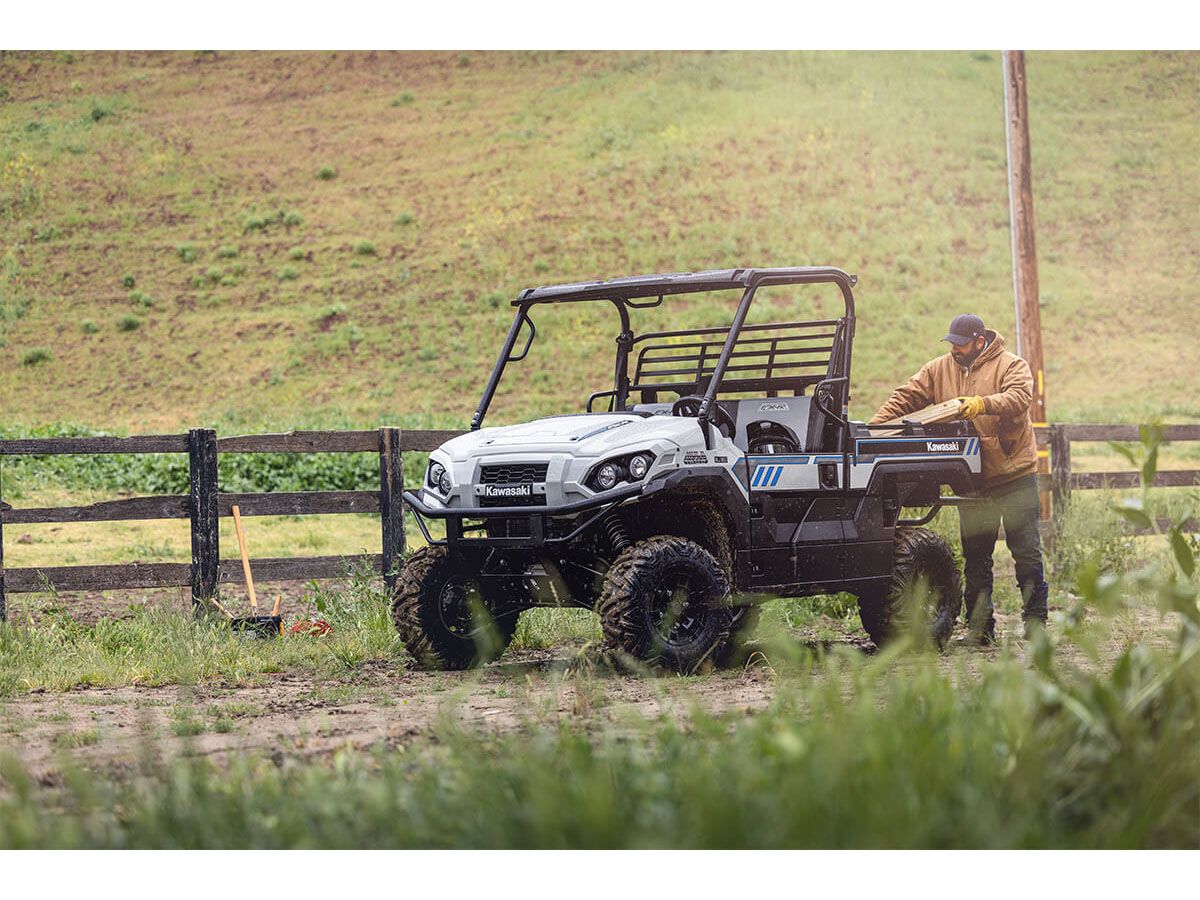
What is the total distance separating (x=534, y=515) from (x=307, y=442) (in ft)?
14.3

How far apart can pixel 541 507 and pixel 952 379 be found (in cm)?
327

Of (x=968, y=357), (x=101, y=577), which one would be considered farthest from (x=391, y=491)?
(x=968, y=357)

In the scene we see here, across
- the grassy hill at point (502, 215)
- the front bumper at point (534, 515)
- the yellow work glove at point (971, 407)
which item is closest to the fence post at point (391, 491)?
the front bumper at point (534, 515)

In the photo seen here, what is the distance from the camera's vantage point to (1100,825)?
3.61 m

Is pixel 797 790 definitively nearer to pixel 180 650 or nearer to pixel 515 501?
pixel 515 501

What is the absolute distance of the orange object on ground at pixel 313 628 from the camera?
9.47 metres

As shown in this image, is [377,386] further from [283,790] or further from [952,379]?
[283,790]

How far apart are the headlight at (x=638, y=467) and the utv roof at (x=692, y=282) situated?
3.08 feet

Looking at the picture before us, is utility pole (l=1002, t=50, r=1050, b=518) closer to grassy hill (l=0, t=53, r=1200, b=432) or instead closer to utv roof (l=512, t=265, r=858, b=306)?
utv roof (l=512, t=265, r=858, b=306)

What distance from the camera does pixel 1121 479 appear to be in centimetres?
1455

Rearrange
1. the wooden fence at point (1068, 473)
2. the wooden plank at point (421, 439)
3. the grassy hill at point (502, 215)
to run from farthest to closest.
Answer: the grassy hill at point (502, 215)
the wooden fence at point (1068, 473)
the wooden plank at point (421, 439)

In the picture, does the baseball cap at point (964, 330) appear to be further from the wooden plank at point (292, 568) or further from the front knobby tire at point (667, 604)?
the wooden plank at point (292, 568)

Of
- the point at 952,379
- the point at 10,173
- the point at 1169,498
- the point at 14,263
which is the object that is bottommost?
the point at 1169,498

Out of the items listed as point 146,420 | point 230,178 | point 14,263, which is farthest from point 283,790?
point 230,178
